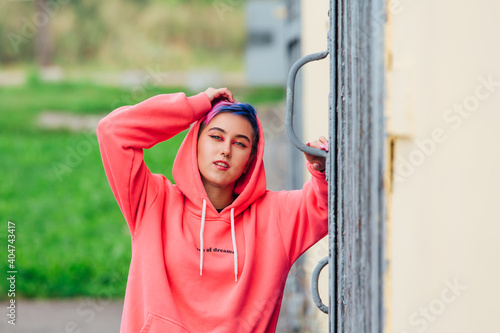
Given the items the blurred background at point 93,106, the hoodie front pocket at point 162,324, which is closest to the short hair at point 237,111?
the hoodie front pocket at point 162,324

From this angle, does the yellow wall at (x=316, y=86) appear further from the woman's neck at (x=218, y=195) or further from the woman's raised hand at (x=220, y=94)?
the woman's neck at (x=218, y=195)

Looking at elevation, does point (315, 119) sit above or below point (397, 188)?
above

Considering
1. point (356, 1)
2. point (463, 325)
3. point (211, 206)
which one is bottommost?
point (463, 325)

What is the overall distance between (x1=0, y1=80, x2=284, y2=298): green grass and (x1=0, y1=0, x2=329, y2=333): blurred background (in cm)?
2

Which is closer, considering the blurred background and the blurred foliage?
the blurred background

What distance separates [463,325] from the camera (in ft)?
5.85

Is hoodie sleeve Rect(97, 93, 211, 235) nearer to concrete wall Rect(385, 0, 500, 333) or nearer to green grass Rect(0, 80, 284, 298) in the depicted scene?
concrete wall Rect(385, 0, 500, 333)

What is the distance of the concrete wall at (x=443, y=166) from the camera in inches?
66.2

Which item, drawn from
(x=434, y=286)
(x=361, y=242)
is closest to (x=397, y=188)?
(x=361, y=242)

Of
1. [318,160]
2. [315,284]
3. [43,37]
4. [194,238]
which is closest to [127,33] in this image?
[43,37]

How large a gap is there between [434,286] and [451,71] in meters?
0.58

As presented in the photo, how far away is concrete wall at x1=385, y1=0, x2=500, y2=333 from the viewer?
168 centimetres

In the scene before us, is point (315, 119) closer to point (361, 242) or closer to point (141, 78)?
point (361, 242)

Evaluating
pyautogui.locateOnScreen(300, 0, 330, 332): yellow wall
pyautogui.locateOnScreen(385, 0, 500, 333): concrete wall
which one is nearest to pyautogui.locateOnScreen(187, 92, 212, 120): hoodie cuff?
pyautogui.locateOnScreen(385, 0, 500, 333): concrete wall
